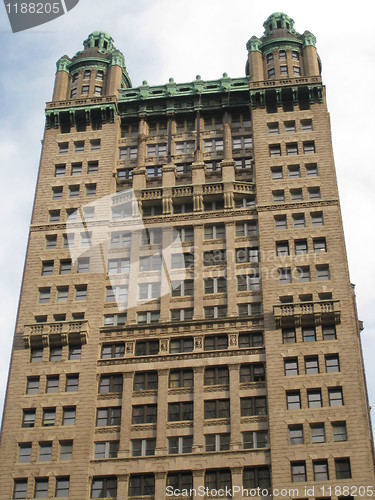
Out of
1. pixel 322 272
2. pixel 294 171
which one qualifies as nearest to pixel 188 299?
pixel 322 272

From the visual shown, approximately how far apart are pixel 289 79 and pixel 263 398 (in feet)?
119

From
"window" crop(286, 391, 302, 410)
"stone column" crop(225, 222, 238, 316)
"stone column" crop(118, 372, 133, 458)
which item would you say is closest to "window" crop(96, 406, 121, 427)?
"stone column" crop(118, 372, 133, 458)

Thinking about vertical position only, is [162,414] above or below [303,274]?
below

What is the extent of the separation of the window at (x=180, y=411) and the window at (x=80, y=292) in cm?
1365

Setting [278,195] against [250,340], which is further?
[278,195]

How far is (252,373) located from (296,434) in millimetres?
6608

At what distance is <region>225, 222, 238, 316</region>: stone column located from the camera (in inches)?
2857

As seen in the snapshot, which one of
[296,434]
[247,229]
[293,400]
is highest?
[247,229]

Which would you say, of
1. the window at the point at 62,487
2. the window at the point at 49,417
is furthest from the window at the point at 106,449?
the window at the point at 49,417

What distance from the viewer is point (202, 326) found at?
71.5 m

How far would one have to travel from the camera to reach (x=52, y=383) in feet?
229

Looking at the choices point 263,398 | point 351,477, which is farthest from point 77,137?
point 351,477

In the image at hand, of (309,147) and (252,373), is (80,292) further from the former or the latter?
(309,147)

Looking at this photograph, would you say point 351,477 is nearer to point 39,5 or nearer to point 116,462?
point 116,462
